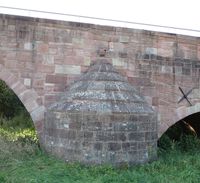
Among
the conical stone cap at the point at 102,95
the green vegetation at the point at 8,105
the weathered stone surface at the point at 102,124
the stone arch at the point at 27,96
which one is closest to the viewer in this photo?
the weathered stone surface at the point at 102,124

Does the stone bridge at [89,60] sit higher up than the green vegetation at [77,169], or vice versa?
the stone bridge at [89,60]

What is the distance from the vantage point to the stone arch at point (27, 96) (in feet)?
27.8

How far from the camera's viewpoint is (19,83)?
336 inches

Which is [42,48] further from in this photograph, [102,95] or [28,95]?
[102,95]

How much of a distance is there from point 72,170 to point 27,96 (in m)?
2.31

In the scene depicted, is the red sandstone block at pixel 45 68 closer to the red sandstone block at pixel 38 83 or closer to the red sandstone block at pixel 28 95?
the red sandstone block at pixel 38 83

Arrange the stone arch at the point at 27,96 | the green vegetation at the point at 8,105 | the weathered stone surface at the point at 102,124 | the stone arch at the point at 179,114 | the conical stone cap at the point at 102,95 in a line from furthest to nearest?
the green vegetation at the point at 8,105 < the stone arch at the point at 179,114 < the stone arch at the point at 27,96 < the conical stone cap at the point at 102,95 < the weathered stone surface at the point at 102,124

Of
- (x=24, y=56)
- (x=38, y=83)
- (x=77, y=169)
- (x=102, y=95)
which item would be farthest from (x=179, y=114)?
(x=24, y=56)

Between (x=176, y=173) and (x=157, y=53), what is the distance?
340 cm

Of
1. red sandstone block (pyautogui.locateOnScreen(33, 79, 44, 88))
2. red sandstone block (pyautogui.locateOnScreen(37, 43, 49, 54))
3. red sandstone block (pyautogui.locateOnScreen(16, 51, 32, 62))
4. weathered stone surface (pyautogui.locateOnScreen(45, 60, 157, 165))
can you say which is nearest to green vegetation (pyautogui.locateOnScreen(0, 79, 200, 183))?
weathered stone surface (pyautogui.locateOnScreen(45, 60, 157, 165))

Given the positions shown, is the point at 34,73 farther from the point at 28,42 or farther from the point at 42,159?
the point at 42,159

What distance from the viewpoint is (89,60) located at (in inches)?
358

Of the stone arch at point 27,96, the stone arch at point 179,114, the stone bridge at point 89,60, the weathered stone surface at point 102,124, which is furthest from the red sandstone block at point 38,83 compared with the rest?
the stone arch at point 179,114

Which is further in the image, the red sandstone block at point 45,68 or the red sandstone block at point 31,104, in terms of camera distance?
the red sandstone block at point 45,68
